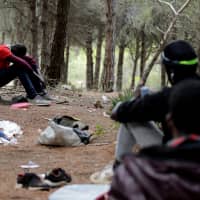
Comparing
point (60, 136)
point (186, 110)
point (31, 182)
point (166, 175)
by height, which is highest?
point (186, 110)

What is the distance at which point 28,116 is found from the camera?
8.30 m

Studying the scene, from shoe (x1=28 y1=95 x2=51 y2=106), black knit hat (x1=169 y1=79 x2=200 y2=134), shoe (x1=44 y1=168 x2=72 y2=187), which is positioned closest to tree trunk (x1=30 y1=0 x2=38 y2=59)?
shoe (x1=28 y1=95 x2=51 y2=106)

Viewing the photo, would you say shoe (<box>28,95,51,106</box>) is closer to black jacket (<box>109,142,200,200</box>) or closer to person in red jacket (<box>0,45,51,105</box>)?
person in red jacket (<box>0,45,51,105</box>)

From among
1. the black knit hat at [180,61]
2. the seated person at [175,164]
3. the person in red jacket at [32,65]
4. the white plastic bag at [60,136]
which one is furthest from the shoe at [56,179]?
the person in red jacket at [32,65]

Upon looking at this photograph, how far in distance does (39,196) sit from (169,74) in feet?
4.54

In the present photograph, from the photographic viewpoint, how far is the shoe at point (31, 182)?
4.51 m

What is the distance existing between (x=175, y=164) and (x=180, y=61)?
1428mm

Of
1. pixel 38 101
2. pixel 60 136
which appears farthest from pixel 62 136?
pixel 38 101

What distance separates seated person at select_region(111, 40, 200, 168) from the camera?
3.53m

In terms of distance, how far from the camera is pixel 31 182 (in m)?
4.56

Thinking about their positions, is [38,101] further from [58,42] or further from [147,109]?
[147,109]

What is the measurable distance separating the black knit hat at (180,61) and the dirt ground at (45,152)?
1388mm

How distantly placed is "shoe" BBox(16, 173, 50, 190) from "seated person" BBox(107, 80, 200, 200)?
2063 millimetres

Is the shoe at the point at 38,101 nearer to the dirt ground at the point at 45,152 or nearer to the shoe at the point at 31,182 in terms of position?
the dirt ground at the point at 45,152
